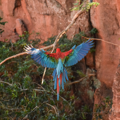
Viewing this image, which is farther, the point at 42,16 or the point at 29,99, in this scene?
the point at 42,16

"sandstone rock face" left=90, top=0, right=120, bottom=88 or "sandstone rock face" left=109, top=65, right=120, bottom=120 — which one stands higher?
"sandstone rock face" left=90, top=0, right=120, bottom=88

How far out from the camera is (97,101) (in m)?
4.46

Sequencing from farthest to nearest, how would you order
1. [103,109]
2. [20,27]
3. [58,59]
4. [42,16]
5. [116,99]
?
[20,27] → [42,16] → [103,109] → [116,99] → [58,59]

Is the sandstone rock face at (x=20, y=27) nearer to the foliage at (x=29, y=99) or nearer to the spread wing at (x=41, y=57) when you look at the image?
the foliage at (x=29, y=99)

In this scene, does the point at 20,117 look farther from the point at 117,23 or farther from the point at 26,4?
the point at 26,4

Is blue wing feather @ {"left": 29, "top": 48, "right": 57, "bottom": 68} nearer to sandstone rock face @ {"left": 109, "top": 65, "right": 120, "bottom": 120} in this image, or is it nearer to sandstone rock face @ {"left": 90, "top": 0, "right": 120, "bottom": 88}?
sandstone rock face @ {"left": 109, "top": 65, "right": 120, "bottom": 120}

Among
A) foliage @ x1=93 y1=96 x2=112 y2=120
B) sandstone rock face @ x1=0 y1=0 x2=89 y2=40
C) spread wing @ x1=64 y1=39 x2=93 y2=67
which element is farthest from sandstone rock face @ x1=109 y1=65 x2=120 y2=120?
sandstone rock face @ x1=0 y1=0 x2=89 y2=40

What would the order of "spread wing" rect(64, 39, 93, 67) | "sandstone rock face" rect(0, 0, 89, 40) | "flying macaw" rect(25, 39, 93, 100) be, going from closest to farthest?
"flying macaw" rect(25, 39, 93, 100) → "spread wing" rect(64, 39, 93, 67) → "sandstone rock face" rect(0, 0, 89, 40)

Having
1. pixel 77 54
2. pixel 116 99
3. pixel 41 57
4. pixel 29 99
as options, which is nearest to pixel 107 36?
pixel 77 54

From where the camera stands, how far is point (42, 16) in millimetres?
5426

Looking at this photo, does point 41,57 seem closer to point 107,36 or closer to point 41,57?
point 41,57

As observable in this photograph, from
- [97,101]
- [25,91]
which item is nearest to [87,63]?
[97,101]

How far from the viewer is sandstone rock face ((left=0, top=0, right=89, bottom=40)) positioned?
4.93 metres

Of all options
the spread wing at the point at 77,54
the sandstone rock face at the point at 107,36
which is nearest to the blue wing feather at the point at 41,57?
the spread wing at the point at 77,54
